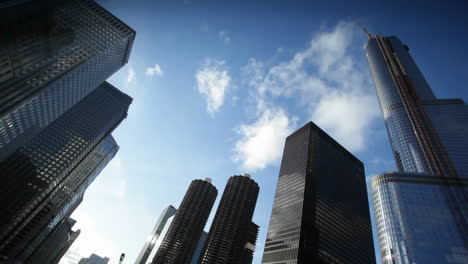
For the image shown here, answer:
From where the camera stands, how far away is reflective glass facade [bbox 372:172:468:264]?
111062mm

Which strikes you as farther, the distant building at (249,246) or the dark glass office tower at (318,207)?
the distant building at (249,246)

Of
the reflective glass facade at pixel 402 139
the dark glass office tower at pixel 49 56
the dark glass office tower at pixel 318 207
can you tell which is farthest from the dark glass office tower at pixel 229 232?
the dark glass office tower at pixel 49 56

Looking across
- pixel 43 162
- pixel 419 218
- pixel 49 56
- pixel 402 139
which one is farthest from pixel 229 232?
pixel 49 56

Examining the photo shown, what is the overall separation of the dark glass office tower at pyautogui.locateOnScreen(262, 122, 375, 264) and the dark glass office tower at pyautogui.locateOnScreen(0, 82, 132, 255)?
138873mm

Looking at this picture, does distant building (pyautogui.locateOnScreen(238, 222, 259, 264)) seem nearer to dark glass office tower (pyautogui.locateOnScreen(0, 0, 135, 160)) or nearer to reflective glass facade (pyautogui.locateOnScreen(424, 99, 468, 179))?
reflective glass facade (pyautogui.locateOnScreen(424, 99, 468, 179))

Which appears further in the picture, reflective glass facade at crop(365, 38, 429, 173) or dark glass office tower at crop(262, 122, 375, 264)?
reflective glass facade at crop(365, 38, 429, 173)

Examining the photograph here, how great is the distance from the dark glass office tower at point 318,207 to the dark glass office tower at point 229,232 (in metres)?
47.5

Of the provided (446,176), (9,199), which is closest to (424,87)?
(446,176)

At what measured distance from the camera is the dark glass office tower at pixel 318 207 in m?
118

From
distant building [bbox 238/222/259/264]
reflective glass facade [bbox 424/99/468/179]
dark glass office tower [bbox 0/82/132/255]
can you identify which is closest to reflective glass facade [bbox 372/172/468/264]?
reflective glass facade [bbox 424/99/468/179]

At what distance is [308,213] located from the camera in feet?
409

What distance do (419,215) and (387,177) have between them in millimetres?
25970

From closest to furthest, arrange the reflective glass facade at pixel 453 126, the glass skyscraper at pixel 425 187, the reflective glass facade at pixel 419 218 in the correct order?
the reflective glass facade at pixel 419 218
the glass skyscraper at pixel 425 187
the reflective glass facade at pixel 453 126

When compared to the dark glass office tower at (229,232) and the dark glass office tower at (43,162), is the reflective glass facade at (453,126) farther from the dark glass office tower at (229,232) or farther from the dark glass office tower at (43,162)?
the dark glass office tower at (43,162)
